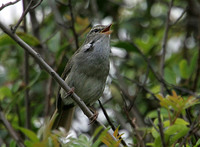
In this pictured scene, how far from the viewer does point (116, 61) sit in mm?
6160

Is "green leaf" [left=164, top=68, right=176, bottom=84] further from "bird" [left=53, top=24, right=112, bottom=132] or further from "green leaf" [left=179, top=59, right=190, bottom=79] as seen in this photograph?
"bird" [left=53, top=24, right=112, bottom=132]

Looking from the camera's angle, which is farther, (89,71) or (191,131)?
(89,71)

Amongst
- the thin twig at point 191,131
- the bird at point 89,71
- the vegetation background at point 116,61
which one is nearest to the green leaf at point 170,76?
the vegetation background at point 116,61

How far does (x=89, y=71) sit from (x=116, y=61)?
1.94m

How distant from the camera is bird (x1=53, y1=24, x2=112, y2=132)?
4.28 metres

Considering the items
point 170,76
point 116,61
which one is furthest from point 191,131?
point 116,61

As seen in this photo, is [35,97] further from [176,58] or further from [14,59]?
[176,58]

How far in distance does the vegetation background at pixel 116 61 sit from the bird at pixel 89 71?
204 mm

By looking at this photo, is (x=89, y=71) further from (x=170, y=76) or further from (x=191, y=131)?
(x=191, y=131)

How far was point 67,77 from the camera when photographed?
4410 mm

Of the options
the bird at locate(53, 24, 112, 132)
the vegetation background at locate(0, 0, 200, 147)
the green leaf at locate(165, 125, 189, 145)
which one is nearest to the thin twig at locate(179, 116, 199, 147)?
the green leaf at locate(165, 125, 189, 145)

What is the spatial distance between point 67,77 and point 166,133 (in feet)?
6.54

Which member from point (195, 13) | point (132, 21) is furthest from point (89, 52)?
point (195, 13)

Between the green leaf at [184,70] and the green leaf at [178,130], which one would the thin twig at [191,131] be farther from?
the green leaf at [184,70]
